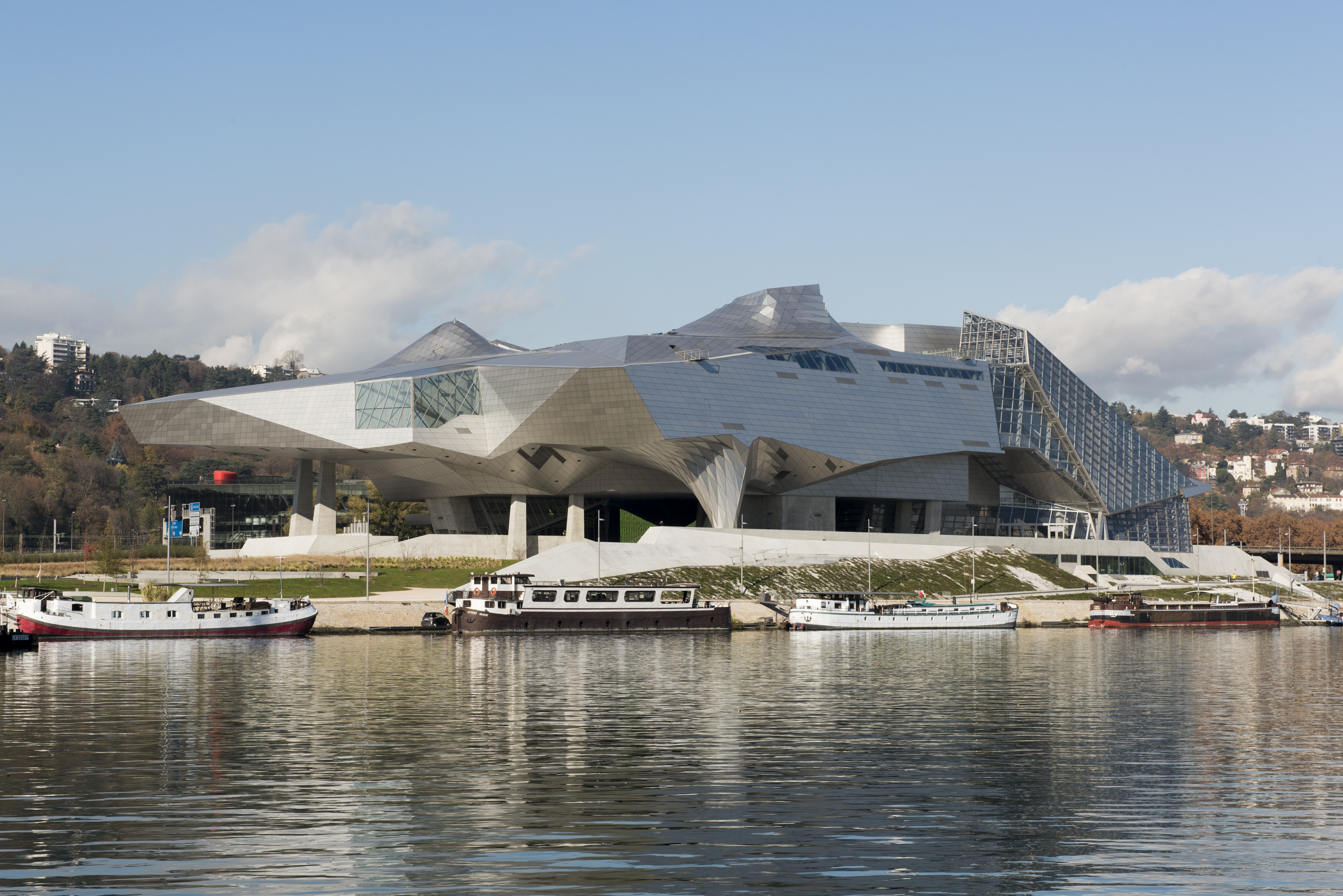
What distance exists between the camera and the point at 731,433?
11044 centimetres

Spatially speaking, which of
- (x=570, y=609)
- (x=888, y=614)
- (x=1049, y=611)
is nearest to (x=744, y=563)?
(x=888, y=614)

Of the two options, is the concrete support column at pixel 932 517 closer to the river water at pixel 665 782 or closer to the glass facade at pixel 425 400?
the glass facade at pixel 425 400

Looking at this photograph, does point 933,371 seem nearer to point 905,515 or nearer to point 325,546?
point 905,515

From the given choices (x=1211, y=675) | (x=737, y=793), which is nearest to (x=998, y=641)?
(x=1211, y=675)

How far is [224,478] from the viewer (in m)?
185

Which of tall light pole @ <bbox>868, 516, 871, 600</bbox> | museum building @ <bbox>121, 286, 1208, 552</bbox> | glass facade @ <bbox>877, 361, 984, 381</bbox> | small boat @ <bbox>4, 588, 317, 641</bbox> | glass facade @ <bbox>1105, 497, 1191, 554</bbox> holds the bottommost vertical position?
small boat @ <bbox>4, 588, 317, 641</bbox>

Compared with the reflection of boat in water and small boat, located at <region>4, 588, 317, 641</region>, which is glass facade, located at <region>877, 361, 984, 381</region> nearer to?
small boat, located at <region>4, 588, 317, 641</region>

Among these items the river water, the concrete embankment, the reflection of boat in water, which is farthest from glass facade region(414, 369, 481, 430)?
the river water

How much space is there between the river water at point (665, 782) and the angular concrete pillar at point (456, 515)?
78902 millimetres

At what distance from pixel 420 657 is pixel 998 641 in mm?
35651

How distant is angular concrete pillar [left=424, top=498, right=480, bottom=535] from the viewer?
135625mm

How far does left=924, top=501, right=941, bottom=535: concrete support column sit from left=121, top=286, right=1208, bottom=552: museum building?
0.70ft

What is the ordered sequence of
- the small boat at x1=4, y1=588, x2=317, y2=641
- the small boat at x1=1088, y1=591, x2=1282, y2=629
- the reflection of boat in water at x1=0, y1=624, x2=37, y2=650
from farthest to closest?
1. the small boat at x1=1088, y1=591, x2=1282, y2=629
2. the small boat at x1=4, y1=588, x2=317, y2=641
3. the reflection of boat in water at x1=0, y1=624, x2=37, y2=650

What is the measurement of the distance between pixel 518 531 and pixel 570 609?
33.7m
